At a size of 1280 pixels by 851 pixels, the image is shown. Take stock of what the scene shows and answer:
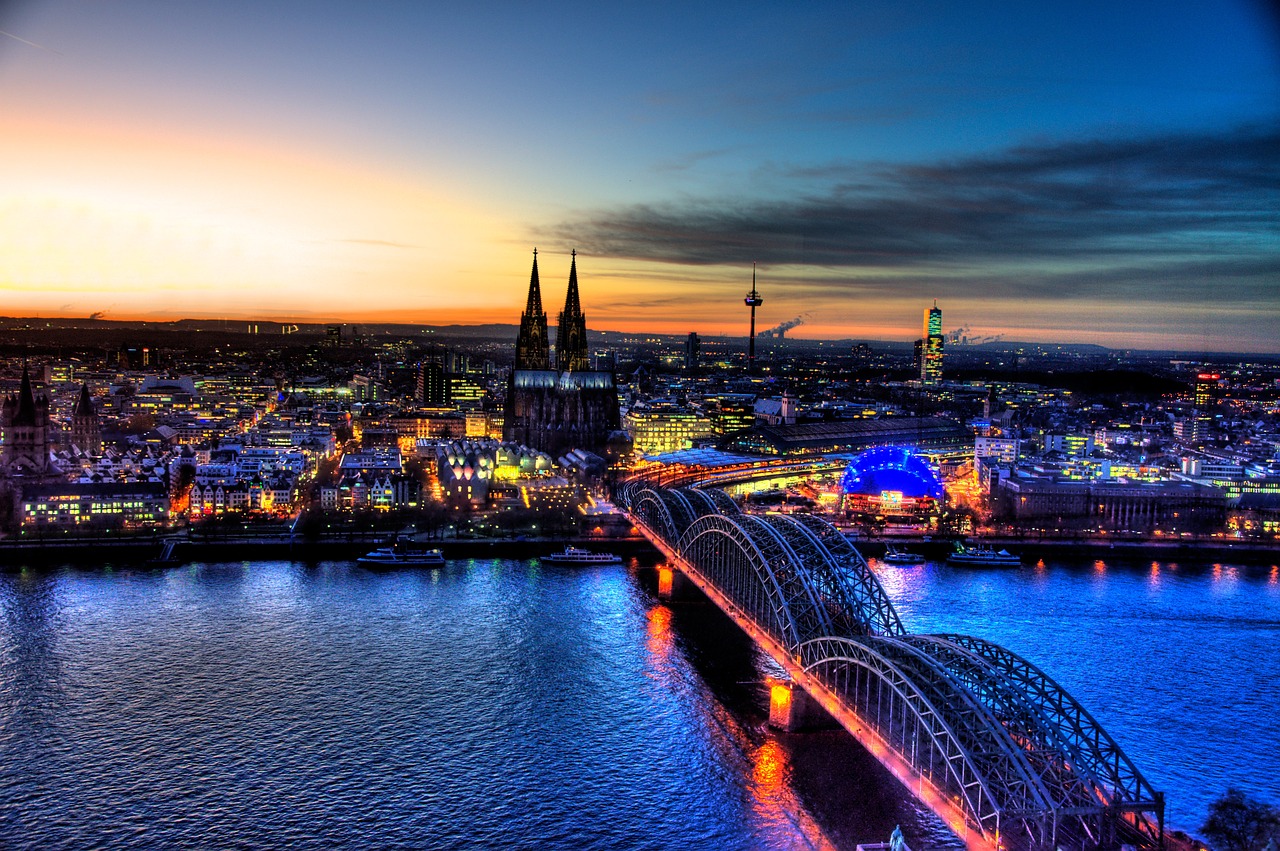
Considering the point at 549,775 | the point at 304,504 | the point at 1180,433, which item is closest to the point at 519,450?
the point at 304,504

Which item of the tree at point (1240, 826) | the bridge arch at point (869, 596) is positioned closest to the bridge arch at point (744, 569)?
the bridge arch at point (869, 596)

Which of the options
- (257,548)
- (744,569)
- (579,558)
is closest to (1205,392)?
(579,558)

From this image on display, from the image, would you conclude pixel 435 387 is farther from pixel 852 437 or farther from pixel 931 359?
pixel 931 359

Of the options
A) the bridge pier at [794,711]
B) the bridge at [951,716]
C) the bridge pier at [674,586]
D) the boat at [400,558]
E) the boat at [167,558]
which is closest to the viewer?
the bridge at [951,716]

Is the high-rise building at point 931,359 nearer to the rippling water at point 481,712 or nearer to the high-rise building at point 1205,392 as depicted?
the high-rise building at point 1205,392

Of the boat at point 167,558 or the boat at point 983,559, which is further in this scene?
the boat at point 983,559
